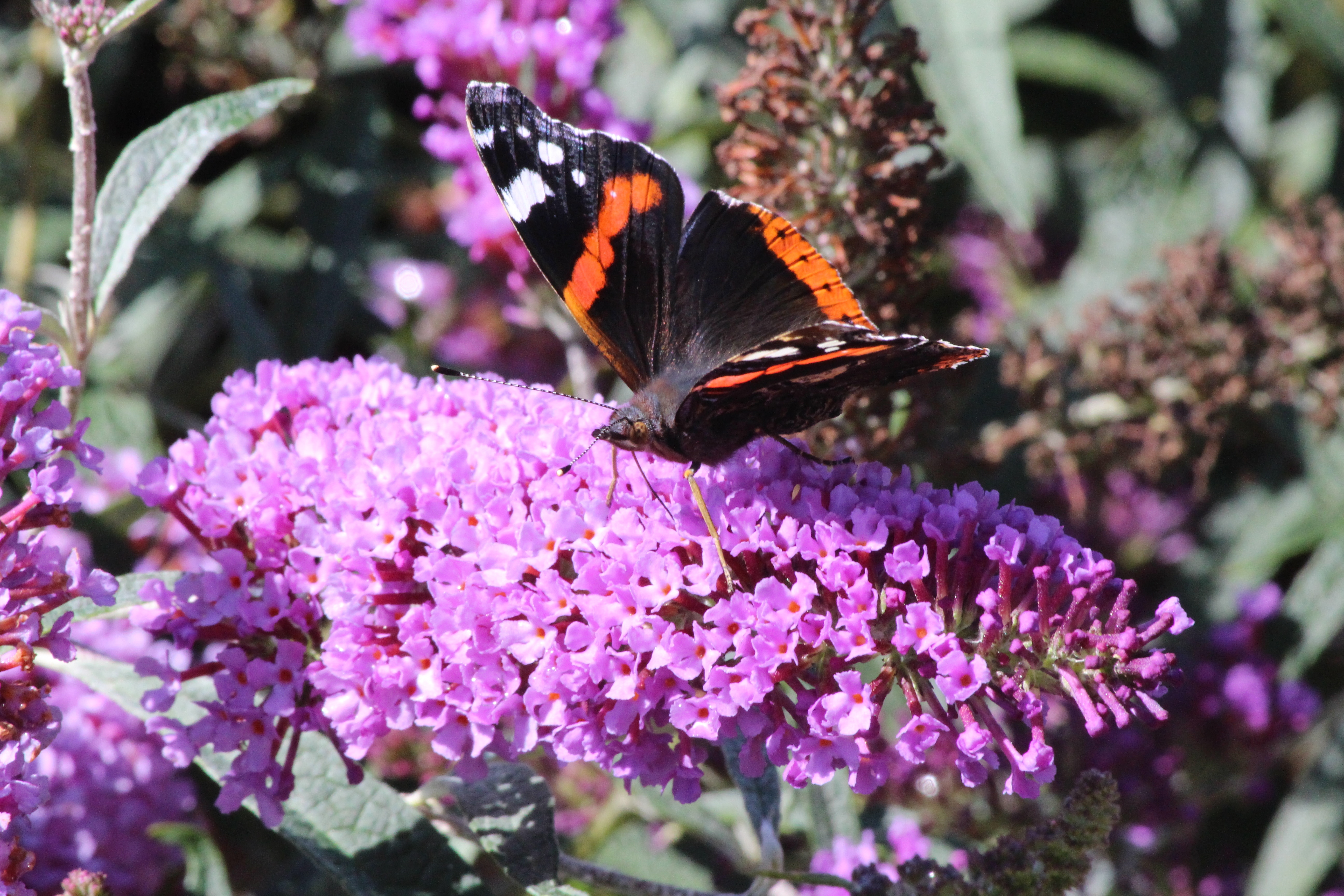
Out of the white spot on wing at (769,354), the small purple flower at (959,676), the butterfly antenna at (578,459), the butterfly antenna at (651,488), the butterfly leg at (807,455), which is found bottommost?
the small purple flower at (959,676)

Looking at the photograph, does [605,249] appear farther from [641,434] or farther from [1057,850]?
[1057,850]

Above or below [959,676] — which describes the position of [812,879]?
below

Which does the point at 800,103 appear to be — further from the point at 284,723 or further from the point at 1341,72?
the point at 1341,72

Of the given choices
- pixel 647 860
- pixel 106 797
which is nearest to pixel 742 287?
pixel 647 860

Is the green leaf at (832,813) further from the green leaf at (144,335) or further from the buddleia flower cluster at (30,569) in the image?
the green leaf at (144,335)

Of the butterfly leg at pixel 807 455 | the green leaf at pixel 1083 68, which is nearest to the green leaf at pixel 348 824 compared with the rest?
the butterfly leg at pixel 807 455

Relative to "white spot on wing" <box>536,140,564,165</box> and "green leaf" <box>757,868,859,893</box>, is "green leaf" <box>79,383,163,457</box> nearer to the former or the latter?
"white spot on wing" <box>536,140,564,165</box>
